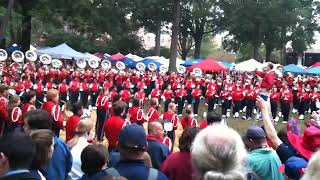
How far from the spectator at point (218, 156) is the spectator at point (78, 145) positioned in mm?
2900

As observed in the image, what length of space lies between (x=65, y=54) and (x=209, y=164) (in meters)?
28.5

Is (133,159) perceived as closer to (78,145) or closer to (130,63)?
(78,145)

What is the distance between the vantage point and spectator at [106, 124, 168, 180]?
147 inches

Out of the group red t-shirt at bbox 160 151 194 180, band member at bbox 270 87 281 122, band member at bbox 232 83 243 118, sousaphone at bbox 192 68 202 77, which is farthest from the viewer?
sousaphone at bbox 192 68 202 77

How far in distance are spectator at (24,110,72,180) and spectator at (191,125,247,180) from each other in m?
2.65

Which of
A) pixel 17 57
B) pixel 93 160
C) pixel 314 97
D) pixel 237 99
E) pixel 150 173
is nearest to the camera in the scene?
pixel 150 173

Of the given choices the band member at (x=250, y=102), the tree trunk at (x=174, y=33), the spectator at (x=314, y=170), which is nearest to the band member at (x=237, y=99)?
the band member at (x=250, y=102)

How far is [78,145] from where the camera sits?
5492 mm

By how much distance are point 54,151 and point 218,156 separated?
2.80 metres

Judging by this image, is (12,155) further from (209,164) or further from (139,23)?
(139,23)

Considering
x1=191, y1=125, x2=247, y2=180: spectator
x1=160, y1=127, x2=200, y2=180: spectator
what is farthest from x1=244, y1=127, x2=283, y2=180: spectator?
x1=191, y1=125, x2=247, y2=180: spectator

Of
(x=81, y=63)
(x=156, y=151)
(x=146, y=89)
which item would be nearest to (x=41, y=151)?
(x=156, y=151)

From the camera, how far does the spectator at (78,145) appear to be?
5.34 metres

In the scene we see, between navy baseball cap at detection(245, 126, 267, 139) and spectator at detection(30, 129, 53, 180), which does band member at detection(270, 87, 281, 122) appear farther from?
spectator at detection(30, 129, 53, 180)
